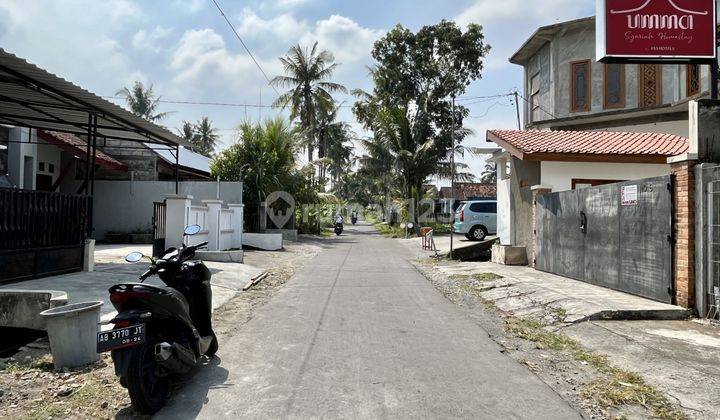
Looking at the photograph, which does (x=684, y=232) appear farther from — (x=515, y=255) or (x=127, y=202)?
(x=127, y=202)

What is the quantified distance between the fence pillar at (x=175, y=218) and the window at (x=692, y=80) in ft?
53.6

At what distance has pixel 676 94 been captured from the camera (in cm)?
1866

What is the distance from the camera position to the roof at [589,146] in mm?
12820

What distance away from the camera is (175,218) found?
46.5 ft

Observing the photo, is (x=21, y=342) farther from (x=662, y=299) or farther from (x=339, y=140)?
(x=339, y=140)

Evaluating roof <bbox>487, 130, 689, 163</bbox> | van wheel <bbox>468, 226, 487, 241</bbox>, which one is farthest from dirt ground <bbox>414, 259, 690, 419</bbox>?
van wheel <bbox>468, 226, 487, 241</bbox>

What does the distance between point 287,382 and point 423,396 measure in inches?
47.6

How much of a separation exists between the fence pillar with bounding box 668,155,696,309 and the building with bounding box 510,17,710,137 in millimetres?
11329

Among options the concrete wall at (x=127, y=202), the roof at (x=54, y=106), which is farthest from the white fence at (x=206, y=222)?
the concrete wall at (x=127, y=202)

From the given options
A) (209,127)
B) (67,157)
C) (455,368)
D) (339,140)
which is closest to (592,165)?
(455,368)

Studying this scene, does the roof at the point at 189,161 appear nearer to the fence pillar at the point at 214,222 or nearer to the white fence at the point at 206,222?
the white fence at the point at 206,222

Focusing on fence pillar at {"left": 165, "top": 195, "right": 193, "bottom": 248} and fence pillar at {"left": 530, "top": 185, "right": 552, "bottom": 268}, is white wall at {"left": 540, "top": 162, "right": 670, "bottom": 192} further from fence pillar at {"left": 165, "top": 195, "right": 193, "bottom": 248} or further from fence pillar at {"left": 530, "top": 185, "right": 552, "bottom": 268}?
fence pillar at {"left": 165, "top": 195, "right": 193, "bottom": 248}

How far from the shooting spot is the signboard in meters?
8.88

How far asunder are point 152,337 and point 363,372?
1916 mm
